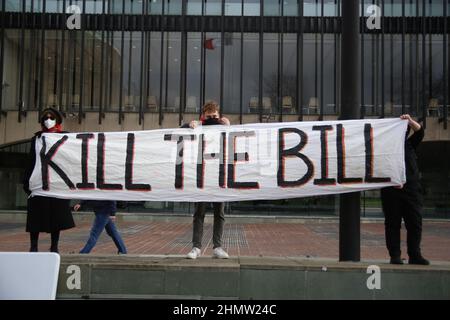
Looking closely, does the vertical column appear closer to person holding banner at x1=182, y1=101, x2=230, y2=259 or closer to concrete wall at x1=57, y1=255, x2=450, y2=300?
concrete wall at x1=57, y1=255, x2=450, y2=300

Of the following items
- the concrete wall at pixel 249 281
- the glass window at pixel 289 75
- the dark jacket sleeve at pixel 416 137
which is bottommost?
the concrete wall at pixel 249 281

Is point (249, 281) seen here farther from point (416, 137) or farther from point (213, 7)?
point (213, 7)

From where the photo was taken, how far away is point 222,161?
21.4ft

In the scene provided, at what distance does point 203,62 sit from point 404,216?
19418mm

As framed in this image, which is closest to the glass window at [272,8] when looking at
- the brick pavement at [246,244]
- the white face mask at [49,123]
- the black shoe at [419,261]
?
the brick pavement at [246,244]

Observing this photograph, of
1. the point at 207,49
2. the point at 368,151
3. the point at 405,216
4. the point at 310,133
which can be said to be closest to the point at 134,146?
the point at 310,133

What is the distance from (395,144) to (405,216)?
35.2 inches

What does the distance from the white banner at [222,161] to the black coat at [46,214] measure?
4.2 inches

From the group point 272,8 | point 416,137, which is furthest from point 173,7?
point 416,137

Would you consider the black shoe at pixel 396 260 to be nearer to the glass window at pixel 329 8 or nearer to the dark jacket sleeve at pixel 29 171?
the dark jacket sleeve at pixel 29 171

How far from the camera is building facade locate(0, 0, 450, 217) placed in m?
23.9

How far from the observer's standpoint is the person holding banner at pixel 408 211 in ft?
19.1

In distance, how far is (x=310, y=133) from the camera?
21.2 feet

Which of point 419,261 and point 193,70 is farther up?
point 193,70
